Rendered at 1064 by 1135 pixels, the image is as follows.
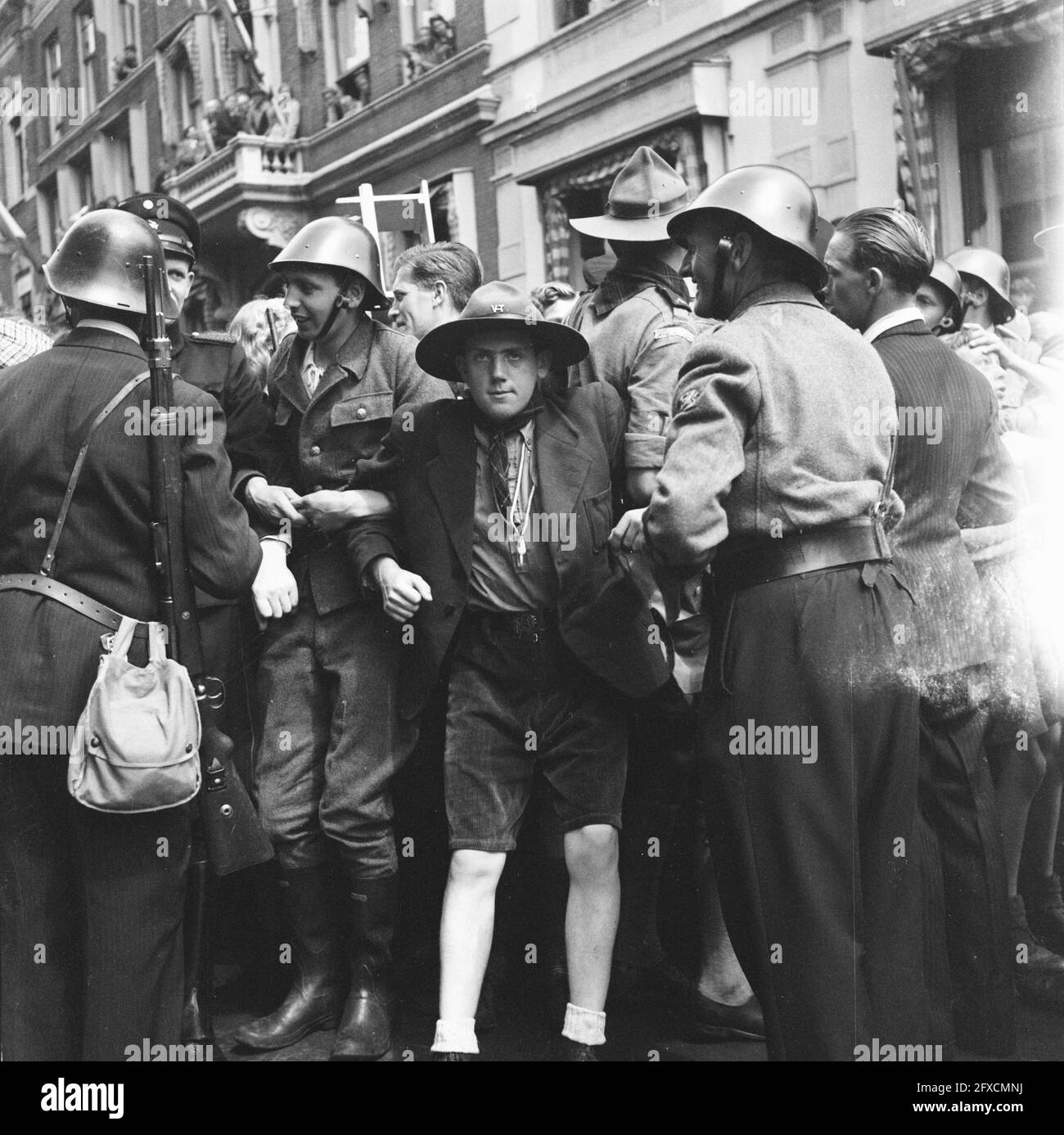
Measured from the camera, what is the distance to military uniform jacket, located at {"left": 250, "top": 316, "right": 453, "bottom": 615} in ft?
13.3

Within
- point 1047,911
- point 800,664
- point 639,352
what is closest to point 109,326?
point 639,352

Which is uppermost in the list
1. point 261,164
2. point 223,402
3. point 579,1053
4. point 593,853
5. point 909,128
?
point 261,164

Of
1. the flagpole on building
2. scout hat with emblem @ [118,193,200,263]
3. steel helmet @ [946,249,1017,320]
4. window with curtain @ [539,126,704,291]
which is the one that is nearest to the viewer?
scout hat with emblem @ [118,193,200,263]

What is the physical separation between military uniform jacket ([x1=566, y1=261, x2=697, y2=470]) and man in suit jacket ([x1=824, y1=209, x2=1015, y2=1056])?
Result: 1.59 ft

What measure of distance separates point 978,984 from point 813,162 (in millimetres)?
6986

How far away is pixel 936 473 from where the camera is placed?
12.0 ft

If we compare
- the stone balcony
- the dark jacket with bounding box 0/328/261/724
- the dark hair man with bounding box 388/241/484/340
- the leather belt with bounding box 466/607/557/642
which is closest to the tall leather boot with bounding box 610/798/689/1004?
the leather belt with bounding box 466/607/557/642

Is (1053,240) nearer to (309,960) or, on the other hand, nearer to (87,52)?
(309,960)

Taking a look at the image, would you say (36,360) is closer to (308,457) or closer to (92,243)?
(92,243)

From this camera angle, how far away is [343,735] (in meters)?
3.94

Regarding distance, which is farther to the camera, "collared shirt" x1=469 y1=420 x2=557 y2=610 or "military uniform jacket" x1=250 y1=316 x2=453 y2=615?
"military uniform jacket" x1=250 y1=316 x2=453 y2=615

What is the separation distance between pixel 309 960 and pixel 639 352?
1981mm

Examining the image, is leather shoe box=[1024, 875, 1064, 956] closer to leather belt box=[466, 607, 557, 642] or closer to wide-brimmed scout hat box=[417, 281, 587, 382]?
leather belt box=[466, 607, 557, 642]

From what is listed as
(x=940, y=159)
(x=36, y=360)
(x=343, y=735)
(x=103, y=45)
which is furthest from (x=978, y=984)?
(x=103, y=45)
